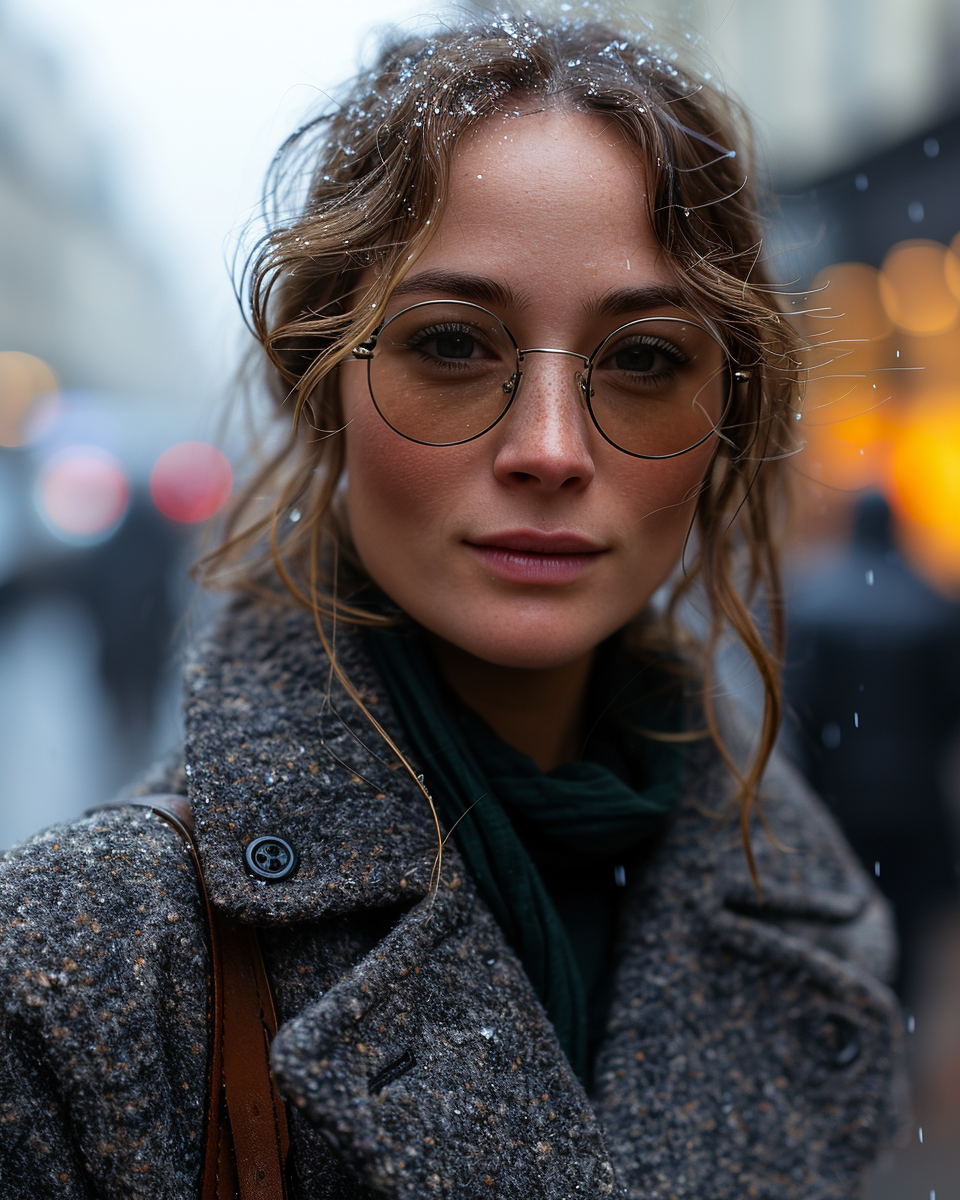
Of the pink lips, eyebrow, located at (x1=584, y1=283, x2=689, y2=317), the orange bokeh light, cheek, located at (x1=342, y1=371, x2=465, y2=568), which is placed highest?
eyebrow, located at (x1=584, y1=283, x2=689, y2=317)

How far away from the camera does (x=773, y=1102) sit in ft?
5.45

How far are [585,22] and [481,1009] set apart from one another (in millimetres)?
1591

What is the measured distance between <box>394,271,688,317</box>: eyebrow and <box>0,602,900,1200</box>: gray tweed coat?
1.95ft

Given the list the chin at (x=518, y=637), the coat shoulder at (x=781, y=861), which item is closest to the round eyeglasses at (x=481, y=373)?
the chin at (x=518, y=637)

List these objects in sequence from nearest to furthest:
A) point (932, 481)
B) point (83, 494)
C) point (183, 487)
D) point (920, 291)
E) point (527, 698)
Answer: point (527, 698) < point (932, 481) < point (920, 291) < point (183, 487) < point (83, 494)

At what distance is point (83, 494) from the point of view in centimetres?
823

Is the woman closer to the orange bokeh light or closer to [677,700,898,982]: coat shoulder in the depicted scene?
[677,700,898,982]: coat shoulder

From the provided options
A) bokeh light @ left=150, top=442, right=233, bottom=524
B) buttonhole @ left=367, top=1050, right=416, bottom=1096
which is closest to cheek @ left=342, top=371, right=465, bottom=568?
buttonhole @ left=367, top=1050, right=416, bottom=1096

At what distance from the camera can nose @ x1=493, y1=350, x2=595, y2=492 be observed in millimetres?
1305

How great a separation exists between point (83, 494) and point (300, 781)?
25.2 ft

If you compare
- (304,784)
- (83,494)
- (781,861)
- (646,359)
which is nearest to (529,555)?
(646,359)

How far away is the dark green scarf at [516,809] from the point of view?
1.49 meters

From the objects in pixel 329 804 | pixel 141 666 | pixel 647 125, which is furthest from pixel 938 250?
pixel 329 804

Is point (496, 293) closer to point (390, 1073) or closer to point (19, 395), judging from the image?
point (390, 1073)
